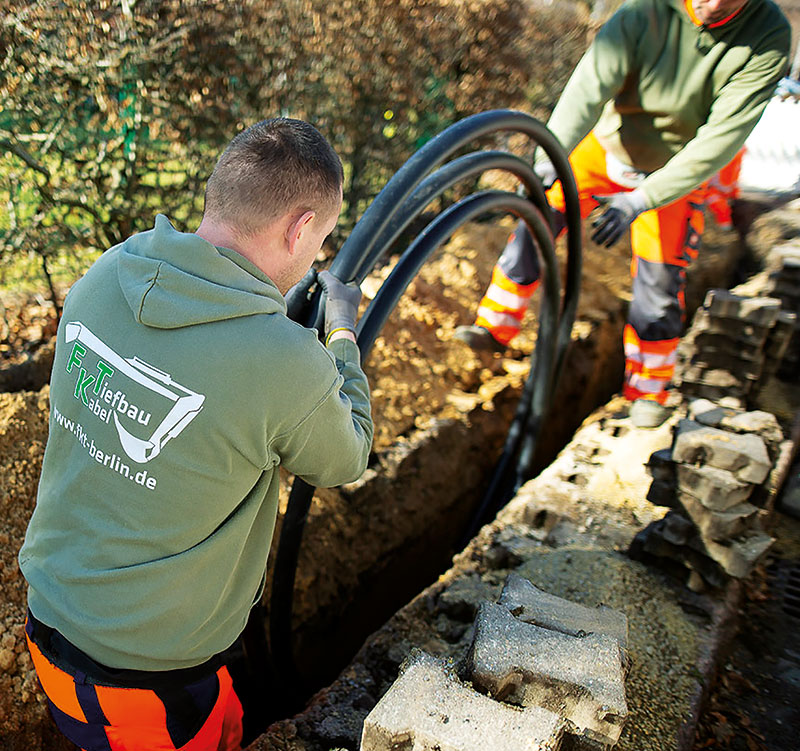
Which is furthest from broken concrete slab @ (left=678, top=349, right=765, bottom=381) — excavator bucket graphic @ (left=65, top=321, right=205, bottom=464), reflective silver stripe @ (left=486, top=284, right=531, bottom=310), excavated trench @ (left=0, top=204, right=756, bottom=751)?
excavator bucket graphic @ (left=65, top=321, right=205, bottom=464)

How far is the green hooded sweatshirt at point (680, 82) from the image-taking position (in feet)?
8.52

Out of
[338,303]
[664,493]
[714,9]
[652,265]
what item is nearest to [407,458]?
[664,493]

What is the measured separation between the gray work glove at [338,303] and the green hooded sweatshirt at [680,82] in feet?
5.54

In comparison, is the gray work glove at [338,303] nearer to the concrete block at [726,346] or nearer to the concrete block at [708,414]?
the concrete block at [708,414]

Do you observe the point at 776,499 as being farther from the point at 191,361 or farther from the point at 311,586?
the point at 191,361

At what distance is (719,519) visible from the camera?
207 centimetres

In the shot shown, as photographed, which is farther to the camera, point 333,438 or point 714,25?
point 714,25

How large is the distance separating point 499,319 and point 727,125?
4.21 feet

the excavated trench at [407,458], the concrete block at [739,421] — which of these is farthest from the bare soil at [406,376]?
the concrete block at [739,421]

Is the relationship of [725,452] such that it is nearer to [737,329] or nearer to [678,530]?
[678,530]

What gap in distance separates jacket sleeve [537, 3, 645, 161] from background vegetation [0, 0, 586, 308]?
1765 mm

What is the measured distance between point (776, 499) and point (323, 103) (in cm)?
341

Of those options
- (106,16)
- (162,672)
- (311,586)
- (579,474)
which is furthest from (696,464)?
(106,16)

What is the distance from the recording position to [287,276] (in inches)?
50.1
